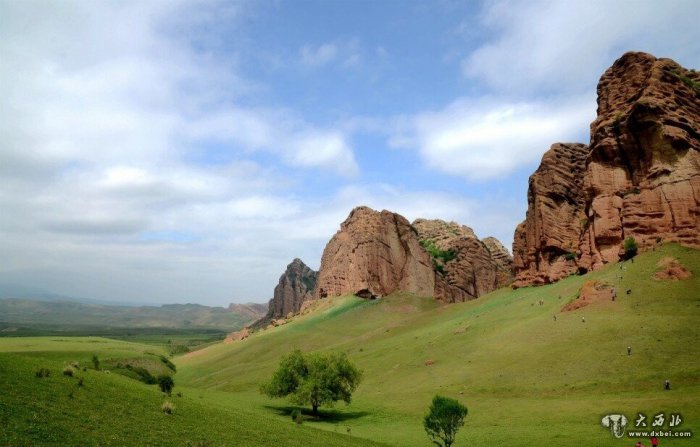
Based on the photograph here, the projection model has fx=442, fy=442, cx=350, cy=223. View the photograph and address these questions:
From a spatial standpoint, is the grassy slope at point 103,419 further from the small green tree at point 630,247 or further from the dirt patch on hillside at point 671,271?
the small green tree at point 630,247

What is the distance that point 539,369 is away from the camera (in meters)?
56.2

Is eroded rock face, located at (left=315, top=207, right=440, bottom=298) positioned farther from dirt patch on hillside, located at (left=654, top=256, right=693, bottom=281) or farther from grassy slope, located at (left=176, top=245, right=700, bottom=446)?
dirt patch on hillside, located at (left=654, top=256, right=693, bottom=281)

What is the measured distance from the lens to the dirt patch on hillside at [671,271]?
6488 centimetres

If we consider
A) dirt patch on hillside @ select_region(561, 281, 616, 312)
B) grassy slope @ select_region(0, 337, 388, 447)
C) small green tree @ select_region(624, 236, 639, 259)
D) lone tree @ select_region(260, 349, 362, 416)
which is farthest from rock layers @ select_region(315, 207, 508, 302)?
grassy slope @ select_region(0, 337, 388, 447)

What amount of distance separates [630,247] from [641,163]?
57.9 feet

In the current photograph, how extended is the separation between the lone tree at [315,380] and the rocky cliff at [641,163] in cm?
5362

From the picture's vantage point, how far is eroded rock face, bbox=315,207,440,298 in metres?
158

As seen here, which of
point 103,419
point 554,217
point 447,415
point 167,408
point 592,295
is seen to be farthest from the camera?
point 554,217

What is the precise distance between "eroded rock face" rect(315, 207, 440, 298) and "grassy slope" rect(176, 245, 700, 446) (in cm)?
5698

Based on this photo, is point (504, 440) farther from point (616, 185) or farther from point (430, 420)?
point (616, 185)

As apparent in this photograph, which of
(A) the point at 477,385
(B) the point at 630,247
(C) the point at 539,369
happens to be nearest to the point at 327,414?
(A) the point at 477,385

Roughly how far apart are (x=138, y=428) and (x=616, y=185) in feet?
292

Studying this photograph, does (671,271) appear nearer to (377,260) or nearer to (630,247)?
(630,247)

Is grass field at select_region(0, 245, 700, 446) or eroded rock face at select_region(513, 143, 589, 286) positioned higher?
eroded rock face at select_region(513, 143, 589, 286)
